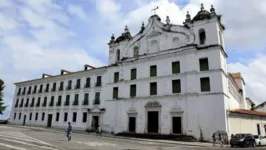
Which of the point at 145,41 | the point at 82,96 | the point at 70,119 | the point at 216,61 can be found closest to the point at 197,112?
the point at 216,61

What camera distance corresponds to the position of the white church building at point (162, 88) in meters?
23.2

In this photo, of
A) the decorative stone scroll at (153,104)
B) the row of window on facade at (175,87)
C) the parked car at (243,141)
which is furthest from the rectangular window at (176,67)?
the parked car at (243,141)

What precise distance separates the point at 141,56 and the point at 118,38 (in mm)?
6674

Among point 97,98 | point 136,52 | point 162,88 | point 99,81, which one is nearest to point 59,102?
point 97,98

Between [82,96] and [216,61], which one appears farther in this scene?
[82,96]

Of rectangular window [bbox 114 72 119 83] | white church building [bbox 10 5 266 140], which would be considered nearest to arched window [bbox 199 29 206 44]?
white church building [bbox 10 5 266 140]

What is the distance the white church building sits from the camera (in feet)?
76.0

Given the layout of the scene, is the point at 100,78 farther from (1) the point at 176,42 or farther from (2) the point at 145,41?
(1) the point at 176,42

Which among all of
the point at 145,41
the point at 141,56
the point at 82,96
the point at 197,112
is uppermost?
the point at 145,41

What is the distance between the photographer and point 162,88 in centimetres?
2628

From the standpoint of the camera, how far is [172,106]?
2488 centimetres

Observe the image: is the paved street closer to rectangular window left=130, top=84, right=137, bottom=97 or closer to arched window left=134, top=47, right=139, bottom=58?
rectangular window left=130, top=84, right=137, bottom=97

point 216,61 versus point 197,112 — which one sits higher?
point 216,61

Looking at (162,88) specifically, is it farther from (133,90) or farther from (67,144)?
(67,144)
